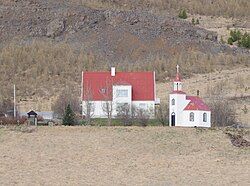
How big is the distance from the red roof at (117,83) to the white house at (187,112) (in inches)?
262

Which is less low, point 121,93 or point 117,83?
point 117,83

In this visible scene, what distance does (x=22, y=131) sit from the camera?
43219mm

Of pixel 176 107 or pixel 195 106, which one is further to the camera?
pixel 176 107

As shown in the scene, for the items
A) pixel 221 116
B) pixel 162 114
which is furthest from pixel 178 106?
pixel 221 116

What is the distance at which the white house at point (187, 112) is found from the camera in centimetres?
4772

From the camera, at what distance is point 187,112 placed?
48.2m

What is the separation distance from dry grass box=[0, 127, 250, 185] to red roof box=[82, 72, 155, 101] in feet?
36.8

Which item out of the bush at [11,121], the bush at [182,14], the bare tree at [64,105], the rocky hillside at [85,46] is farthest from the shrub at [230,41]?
the bush at [11,121]

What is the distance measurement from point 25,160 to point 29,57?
44.6 meters

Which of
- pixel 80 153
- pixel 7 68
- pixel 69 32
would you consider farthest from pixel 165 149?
pixel 69 32

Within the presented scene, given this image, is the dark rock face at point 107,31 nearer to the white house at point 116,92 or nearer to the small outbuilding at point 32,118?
the white house at point 116,92

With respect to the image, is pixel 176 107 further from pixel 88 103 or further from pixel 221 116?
pixel 88 103

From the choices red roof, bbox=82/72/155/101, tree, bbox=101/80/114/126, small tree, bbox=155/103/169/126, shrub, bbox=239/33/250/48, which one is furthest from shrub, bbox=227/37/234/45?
small tree, bbox=155/103/169/126

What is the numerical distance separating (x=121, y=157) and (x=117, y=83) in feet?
57.0
